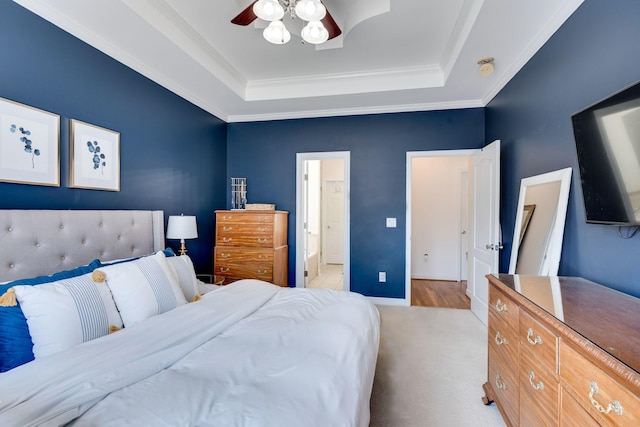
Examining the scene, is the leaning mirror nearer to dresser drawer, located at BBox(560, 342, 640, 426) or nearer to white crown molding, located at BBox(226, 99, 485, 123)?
dresser drawer, located at BBox(560, 342, 640, 426)

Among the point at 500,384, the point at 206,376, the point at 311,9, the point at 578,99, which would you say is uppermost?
the point at 311,9

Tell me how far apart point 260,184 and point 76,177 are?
245 centimetres

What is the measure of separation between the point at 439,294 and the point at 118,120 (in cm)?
472

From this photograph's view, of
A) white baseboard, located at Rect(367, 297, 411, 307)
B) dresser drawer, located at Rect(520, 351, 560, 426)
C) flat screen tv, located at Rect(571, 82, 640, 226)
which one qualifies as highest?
flat screen tv, located at Rect(571, 82, 640, 226)

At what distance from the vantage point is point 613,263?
1628mm

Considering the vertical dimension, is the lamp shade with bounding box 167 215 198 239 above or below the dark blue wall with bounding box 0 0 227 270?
below

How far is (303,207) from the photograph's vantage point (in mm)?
4426

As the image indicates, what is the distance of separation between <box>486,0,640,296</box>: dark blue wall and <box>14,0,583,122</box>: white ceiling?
226 mm

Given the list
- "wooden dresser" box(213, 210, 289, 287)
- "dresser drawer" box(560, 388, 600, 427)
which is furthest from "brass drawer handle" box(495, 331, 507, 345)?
"wooden dresser" box(213, 210, 289, 287)

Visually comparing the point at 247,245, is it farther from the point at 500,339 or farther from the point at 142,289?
the point at 500,339

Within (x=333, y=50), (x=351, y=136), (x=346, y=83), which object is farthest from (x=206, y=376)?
(x=351, y=136)

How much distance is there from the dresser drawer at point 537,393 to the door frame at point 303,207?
2819mm

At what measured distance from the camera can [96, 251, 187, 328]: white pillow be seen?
5.45 feet

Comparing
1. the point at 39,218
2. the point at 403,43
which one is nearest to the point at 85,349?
the point at 39,218
